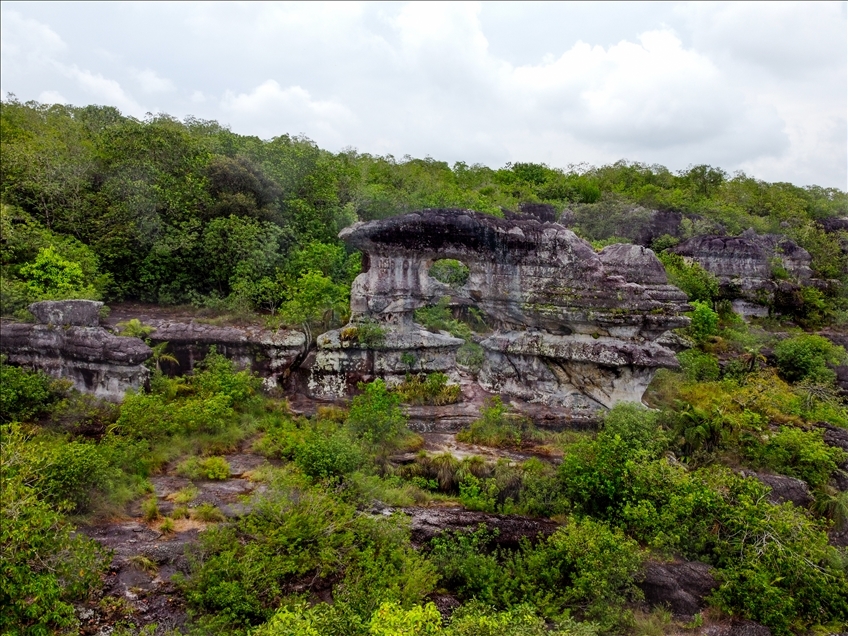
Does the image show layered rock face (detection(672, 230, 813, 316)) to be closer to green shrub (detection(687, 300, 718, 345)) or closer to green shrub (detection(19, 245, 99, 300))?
green shrub (detection(687, 300, 718, 345))

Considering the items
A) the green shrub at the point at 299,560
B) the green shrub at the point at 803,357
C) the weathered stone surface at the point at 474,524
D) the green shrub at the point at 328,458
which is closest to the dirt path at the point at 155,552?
the green shrub at the point at 299,560

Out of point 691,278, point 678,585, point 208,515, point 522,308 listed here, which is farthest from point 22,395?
point 691,278

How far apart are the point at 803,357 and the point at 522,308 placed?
1093 cm

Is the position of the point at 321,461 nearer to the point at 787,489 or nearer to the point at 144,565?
the point at 144,565

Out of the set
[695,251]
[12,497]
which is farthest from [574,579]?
[695,251]

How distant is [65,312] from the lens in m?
11.9

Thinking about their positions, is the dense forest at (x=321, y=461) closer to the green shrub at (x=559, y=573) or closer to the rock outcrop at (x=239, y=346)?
the green shrub at (x=559, y=573)

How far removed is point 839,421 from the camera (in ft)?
41.5

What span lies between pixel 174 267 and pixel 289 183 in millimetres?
4926

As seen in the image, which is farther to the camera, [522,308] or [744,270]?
[744,270]

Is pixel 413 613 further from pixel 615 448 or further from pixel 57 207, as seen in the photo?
pixel 57 207

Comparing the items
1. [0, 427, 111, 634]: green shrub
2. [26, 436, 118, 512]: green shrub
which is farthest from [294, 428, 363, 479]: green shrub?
[0, 427, 111, 634]: green shrub

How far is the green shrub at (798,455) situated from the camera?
10258mm

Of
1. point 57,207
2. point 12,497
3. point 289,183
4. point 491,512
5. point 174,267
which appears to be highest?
point 289,183
